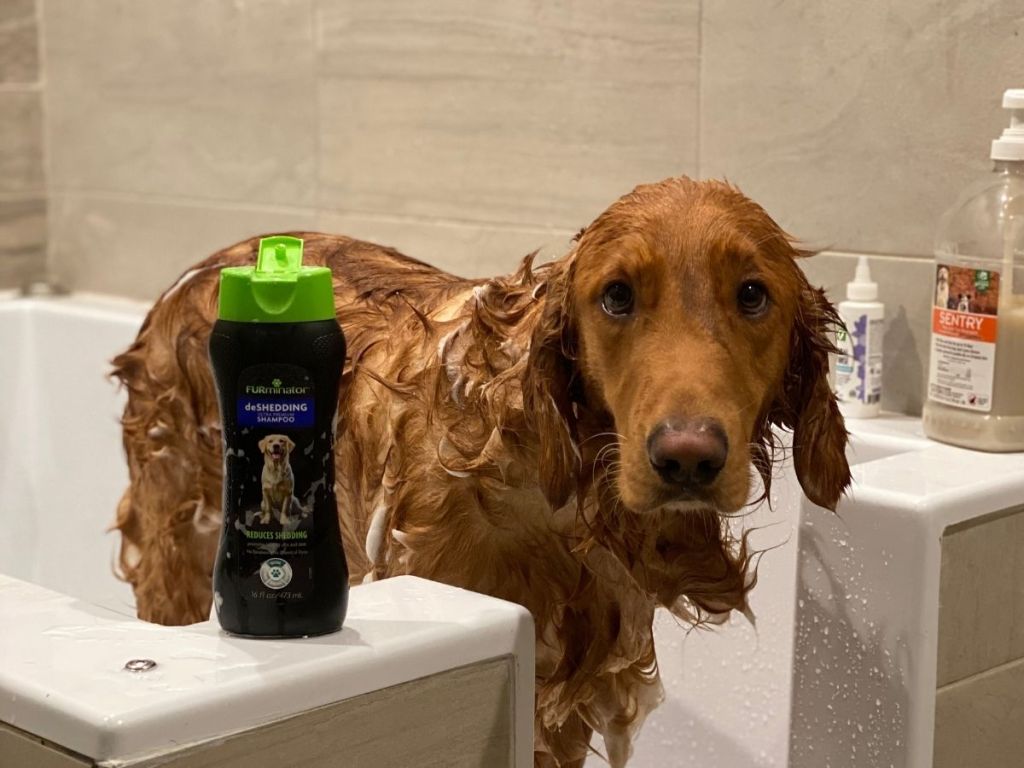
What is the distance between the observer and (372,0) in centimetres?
284

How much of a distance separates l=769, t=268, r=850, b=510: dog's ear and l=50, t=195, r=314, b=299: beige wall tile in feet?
5.65

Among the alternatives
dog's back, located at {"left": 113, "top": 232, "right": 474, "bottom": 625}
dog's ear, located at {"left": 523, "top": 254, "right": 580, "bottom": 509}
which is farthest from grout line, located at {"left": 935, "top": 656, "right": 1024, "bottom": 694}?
dog's back, located at {"left": 113, "top": 232, "right": 474, "bottom": 625}

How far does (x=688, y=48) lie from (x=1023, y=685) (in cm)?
110

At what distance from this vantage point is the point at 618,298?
136 cm

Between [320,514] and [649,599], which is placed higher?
[320,514]

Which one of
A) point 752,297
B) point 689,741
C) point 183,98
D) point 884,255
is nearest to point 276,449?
point 752,297

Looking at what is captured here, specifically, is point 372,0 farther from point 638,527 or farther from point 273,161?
point 638,527

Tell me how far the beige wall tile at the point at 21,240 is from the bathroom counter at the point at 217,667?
236 cm

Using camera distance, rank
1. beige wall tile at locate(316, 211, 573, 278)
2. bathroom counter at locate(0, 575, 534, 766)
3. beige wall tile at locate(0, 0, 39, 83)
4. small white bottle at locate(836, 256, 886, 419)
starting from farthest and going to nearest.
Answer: beige wall tile at locate(0, 0, 39, 83)
beige wall tile at locate(316, 211, 573, 278)
small white bottle at locate(836, 256, 886, 419)
bathroom counter at locate(0, 575, 534, 766)

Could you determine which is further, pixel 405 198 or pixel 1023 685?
pixel 405 198

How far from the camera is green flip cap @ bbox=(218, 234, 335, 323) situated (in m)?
1.13

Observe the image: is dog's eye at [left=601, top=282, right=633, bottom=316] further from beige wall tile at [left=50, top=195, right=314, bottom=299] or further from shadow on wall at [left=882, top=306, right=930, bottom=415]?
beige wall tile at [left=50, top=195, right=314, bottom=299]

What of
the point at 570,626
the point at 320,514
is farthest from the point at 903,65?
the point at 320,514

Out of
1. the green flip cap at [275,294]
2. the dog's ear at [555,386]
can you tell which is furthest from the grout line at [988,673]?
the green flip cap at [275,294]
